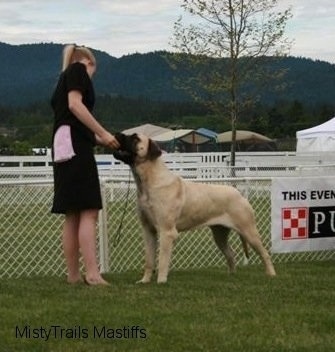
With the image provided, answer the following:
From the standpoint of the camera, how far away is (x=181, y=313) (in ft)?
18.4

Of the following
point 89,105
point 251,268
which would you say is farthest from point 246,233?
point 89,105

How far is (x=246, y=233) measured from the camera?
7.80 m

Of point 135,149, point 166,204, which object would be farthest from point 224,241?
point 135,149

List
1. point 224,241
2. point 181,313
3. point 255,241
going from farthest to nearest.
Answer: point 224,241, point 255,241, point 181,313

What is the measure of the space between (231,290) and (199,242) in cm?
351

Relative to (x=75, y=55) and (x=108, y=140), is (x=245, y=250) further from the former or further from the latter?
(x=75, y=55)

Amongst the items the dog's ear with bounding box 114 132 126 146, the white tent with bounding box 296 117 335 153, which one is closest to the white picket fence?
the dog's ear with bounding box 114 132 126 146

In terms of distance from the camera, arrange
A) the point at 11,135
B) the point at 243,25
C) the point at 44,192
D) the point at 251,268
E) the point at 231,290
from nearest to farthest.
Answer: the point at 231,290
the point at 251,268
the point at 44,192
the point at 243,25
the point at 11,135

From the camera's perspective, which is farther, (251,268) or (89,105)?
(251,268)

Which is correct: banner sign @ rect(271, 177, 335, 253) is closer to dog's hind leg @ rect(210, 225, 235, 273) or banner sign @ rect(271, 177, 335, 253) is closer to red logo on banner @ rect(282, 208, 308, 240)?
red logo on banner @ rect(282, 208, 308, 240)

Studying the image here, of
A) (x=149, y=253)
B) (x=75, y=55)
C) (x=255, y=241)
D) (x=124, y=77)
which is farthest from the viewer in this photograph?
(x=124, y=77)

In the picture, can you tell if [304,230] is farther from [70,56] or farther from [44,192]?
[70,56]

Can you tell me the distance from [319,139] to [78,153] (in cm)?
2447

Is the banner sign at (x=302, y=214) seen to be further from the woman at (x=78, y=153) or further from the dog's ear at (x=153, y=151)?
the woman at (x=78, y=153)
